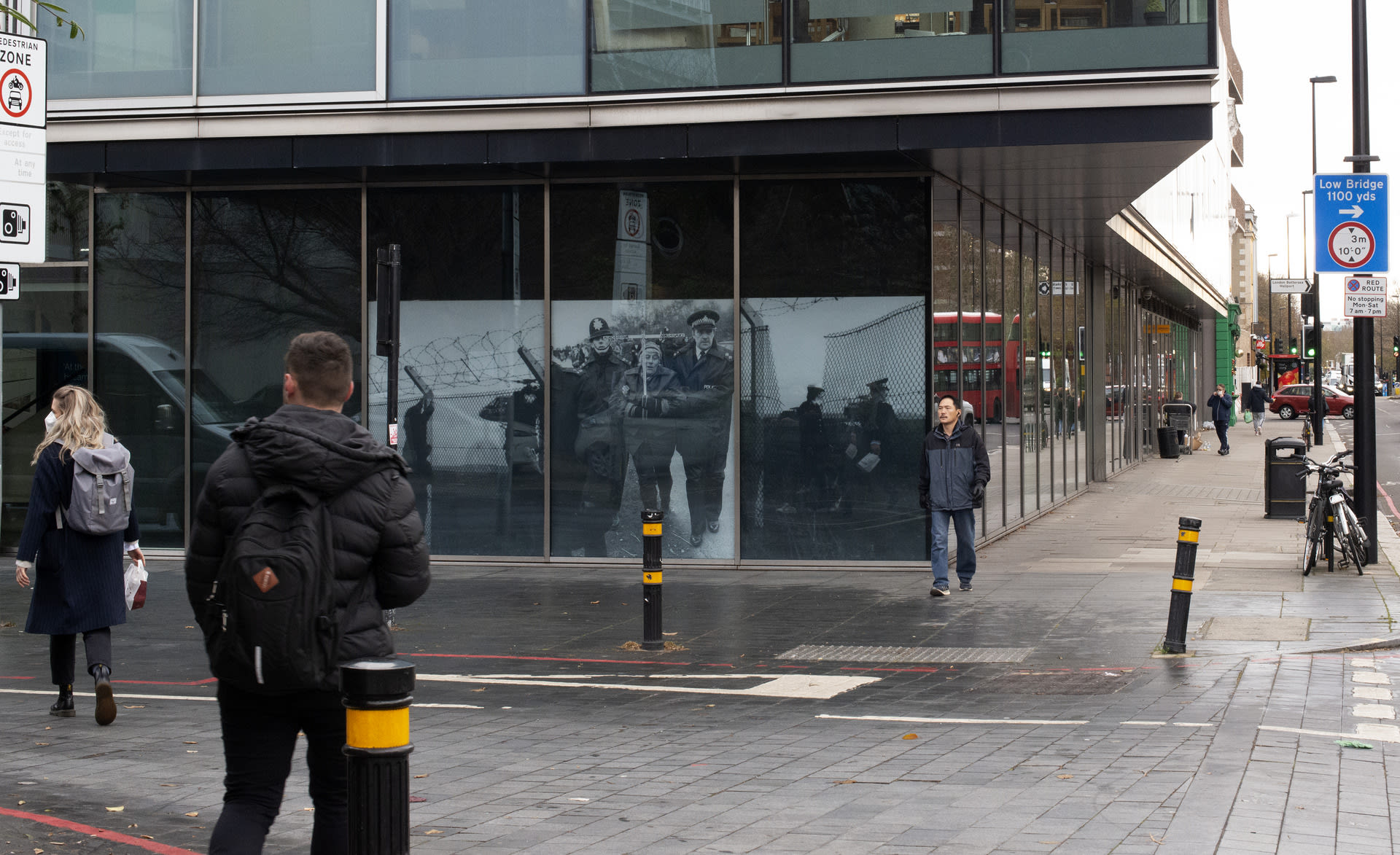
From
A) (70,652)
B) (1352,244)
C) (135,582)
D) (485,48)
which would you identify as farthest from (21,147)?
(1352,244)

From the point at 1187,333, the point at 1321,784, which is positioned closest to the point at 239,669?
the point at 1321,784

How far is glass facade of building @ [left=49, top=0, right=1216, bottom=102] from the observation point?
1386 centimetres

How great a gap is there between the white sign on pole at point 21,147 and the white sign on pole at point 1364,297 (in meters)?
12.2

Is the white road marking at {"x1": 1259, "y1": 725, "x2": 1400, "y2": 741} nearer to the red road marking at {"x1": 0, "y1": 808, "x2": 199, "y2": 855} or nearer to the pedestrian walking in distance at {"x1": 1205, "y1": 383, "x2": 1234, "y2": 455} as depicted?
the red road marking at {"x1": 0, "y1": 808, "x2": 199, "y2": 855}

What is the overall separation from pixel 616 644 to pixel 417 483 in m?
5.87

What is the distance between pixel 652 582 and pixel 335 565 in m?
6.65

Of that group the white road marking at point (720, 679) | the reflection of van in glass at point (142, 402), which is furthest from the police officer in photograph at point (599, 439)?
the white road marking at point (720, 679)

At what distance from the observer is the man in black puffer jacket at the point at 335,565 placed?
4.09m

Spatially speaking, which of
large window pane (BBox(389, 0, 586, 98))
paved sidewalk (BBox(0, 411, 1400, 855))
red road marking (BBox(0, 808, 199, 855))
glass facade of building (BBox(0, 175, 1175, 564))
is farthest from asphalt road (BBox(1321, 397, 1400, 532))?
red road marking (BBox(0, 808, 199, 855))

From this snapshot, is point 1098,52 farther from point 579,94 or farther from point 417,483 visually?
point 417,483

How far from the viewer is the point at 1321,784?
6.49 m

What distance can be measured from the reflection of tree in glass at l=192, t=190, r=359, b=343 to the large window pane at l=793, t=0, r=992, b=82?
5.28 metres

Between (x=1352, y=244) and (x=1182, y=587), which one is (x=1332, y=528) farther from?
(x=1182, y=587)

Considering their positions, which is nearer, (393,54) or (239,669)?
(239,669)
